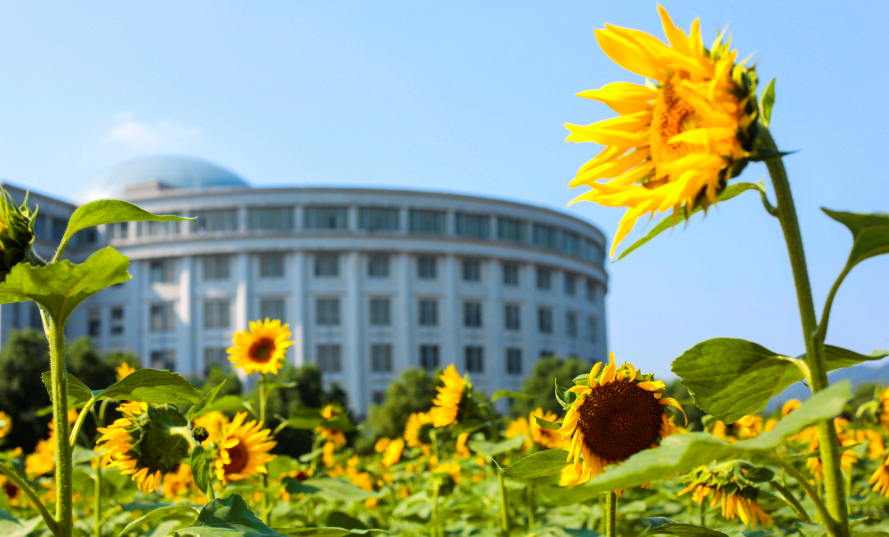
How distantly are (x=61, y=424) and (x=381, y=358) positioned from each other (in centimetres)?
5092

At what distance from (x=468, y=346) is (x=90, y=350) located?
30.1m

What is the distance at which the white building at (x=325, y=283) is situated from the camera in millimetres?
50562

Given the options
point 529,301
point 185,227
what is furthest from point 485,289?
point 185,227

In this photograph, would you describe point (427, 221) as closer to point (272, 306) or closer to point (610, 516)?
point (272, 306)

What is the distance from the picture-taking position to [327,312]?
5141 centimetres

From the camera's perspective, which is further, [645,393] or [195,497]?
[195,497]

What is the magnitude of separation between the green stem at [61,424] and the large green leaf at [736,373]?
3.54 feet

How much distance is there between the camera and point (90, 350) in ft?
96.1

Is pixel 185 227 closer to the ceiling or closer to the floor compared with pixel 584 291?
closer to the ceiling

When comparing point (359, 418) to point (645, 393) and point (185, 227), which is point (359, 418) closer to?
point (185, 227)

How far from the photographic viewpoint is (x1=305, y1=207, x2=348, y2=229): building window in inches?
2040

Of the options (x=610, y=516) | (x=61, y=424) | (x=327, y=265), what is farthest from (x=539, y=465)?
(x=327, y=265)

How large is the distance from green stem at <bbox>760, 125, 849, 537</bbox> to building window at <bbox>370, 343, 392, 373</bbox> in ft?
167

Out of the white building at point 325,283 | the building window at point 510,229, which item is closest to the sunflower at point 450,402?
the white building at point 325,283
